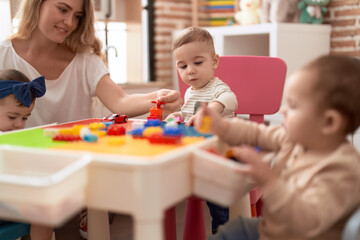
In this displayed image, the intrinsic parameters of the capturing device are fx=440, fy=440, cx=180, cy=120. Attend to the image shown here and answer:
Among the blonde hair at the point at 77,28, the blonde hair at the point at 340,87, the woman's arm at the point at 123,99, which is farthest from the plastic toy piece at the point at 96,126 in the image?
the blonde hair at the point at 77,28

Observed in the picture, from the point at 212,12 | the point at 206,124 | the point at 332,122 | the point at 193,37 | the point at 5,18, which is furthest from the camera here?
the point at 212,12

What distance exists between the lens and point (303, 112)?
845mm

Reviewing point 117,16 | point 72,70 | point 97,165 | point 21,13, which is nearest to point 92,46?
point 72,70

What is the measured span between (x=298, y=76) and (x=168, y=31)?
290cm

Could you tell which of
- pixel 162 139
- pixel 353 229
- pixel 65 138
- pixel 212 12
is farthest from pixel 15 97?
pixel 212 12

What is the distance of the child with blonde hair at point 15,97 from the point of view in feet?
4.73

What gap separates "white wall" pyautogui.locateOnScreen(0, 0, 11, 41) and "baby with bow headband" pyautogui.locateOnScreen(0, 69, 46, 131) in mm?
1255

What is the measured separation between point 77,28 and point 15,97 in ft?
1.74

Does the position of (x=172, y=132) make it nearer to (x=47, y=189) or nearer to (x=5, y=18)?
(x=47, y=189)

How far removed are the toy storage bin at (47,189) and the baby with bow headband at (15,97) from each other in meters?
0.61

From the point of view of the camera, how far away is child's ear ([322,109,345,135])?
0.82 meters

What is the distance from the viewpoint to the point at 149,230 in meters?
0.76

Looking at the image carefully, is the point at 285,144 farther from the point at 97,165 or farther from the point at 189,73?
the point at 189,73

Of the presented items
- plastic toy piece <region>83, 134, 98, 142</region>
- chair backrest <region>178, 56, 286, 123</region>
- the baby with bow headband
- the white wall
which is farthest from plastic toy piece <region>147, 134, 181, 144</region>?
the white wall
